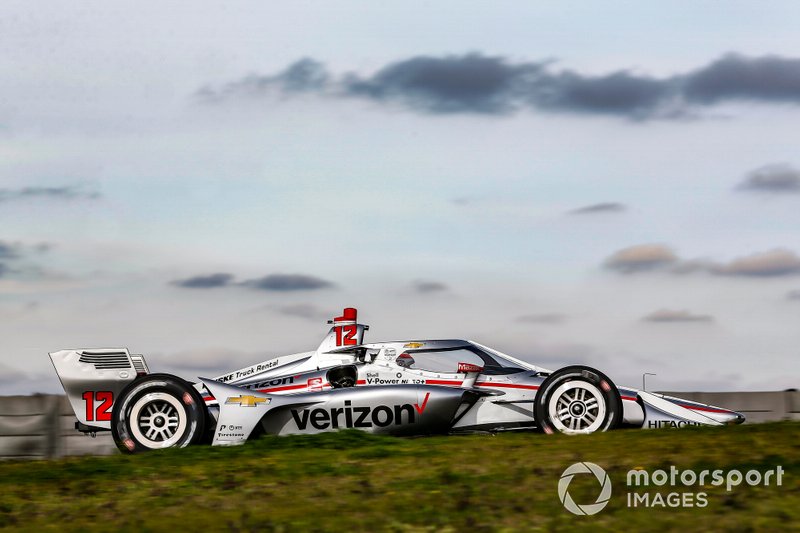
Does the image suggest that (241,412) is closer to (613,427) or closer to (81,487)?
(81,487)

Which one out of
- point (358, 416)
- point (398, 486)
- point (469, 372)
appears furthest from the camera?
point (469, 372)

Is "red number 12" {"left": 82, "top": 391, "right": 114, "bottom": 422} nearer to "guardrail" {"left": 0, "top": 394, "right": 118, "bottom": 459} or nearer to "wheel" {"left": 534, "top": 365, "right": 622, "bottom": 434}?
"guardrail" {"left": 0, "top": 394, "right": 118, "bottom": 459}

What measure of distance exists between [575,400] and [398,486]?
348 centimetres

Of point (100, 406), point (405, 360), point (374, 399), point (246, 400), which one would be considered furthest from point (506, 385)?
point (100, 406)

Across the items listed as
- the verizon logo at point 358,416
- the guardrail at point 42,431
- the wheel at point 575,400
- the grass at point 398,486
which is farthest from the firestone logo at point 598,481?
the guardrail at point 42,431

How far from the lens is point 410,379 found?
1222 centimetres

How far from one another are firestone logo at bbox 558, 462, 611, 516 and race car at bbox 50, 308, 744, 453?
2602 mm

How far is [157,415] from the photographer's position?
36.9ft

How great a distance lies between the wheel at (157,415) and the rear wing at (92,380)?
711mm

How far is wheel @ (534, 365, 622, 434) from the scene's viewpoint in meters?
10.9

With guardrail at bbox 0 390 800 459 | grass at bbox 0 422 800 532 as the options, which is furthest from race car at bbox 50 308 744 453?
guardrail at bbox 0 390 800 459

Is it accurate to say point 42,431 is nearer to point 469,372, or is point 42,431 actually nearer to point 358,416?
point 358,416

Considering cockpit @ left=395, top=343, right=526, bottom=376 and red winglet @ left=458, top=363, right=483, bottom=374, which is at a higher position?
cockpit @ left=395, top=343, right=526, bottom=376

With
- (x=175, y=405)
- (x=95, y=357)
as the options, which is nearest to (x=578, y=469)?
(x=175, y=405)
